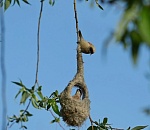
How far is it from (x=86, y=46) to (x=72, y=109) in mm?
388

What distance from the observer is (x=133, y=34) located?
62 centimetres

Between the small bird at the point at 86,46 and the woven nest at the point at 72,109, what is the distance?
28 cm

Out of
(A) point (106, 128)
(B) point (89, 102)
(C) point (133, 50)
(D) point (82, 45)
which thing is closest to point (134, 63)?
(C) point (133, 50)

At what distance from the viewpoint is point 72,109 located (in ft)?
11.0

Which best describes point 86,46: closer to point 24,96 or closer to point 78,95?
point 78,95

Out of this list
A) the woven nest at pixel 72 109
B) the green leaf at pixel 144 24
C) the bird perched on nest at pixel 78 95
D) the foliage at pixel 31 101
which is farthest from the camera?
the bird perched on nest at pixel 78 95

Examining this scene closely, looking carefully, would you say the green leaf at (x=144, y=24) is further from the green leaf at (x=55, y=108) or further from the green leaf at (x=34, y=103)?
the green leaf at (x=55, y=108)

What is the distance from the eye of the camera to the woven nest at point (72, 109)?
3.33 metres

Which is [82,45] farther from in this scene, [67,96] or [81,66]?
[67,96]

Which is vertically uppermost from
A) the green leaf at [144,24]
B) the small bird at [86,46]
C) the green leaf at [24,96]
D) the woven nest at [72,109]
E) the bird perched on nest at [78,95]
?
the small bird at [86,46]

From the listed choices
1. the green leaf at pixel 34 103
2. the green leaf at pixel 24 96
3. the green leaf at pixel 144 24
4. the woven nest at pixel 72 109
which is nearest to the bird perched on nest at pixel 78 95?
the woven nest at pixel 72 109

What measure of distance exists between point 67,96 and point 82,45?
0.34 metres

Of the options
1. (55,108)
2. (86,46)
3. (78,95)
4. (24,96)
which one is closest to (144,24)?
→ (24,96)

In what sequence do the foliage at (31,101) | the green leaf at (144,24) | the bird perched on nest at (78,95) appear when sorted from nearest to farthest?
the green leaf at (144,24)
the foliage at (31,101)
the bird perched on nest at (78,95)
